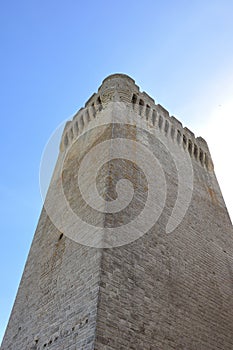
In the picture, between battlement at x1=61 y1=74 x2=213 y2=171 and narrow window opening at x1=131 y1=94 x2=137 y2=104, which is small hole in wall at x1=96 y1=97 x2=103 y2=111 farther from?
narrow window opening at x1=131 y1=94 x2=137 y2=104

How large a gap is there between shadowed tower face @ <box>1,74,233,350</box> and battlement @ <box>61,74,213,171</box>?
0.08m

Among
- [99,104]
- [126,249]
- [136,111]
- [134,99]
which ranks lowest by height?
[126,249]

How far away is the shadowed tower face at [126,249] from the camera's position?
6164 mm

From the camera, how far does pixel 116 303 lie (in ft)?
19.6

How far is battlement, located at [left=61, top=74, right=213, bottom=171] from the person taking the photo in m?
12.0

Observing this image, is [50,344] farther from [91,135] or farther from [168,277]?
[91,135]

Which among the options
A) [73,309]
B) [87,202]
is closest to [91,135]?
[87,202]

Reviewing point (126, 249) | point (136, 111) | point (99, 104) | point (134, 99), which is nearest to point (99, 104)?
point (99, 104)

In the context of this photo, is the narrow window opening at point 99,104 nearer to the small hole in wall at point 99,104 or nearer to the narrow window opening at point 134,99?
the small hole in wall at point 99,104

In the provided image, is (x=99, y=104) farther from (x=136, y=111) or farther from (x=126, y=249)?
(x=126, y=249)

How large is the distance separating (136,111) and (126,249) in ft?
19.7

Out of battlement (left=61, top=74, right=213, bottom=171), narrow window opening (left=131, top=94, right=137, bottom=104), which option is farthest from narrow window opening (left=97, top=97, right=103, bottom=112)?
narrow window opening (left=131, top=94, right=137, bottom=104)

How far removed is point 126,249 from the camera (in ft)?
A: 22.9

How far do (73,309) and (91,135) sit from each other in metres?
6.02
